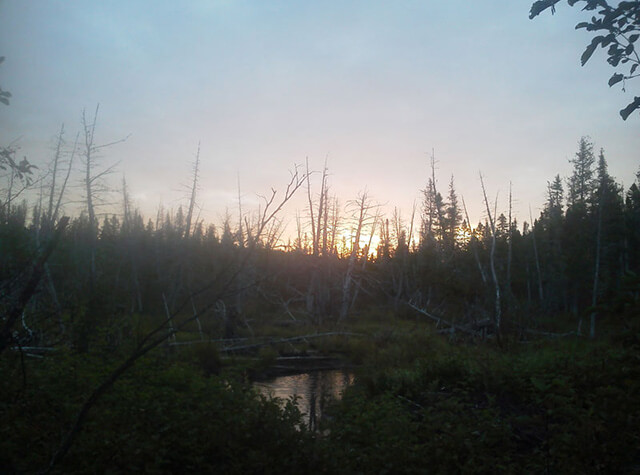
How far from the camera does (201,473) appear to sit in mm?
4996

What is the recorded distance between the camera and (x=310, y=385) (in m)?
14.7

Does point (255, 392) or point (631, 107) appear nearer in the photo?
point (631, 107)

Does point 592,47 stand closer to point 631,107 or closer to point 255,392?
point 631,107

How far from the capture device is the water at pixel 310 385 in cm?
1186

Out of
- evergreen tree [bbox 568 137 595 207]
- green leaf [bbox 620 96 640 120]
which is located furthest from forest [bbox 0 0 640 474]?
evergreen tree [bbox 568 137 595 207]

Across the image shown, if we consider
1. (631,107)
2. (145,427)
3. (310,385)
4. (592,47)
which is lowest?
(310,385)

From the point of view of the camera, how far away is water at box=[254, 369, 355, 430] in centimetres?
1186

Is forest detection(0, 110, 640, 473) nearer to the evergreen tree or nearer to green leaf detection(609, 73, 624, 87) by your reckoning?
green leaf detection(609, 73, 624, 87)

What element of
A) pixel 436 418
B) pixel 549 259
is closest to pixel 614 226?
pixel 549 259

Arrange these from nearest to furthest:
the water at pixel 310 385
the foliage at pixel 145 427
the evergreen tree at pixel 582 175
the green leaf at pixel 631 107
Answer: the green leaf at pixel 631 107 → the foliage at pixel 145 427 → the water at pixel 310 385 → the evergreen tree at pixel 582 175

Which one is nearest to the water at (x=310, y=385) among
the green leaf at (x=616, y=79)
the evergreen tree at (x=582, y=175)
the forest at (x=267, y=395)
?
the forest at (x=267, y=395)

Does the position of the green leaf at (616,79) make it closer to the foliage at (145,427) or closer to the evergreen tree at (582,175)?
the foliage at (145,427)

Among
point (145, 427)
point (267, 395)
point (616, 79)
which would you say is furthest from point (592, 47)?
point (267, 395)

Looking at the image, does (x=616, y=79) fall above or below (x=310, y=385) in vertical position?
above
